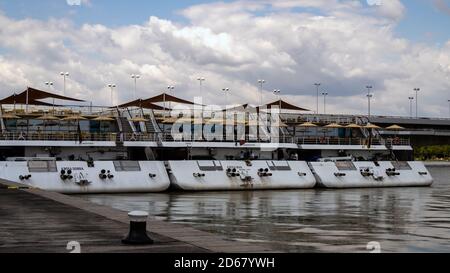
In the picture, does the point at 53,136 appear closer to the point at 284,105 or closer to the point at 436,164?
the point at 284,105

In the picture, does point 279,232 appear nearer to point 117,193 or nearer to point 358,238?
point 358,238

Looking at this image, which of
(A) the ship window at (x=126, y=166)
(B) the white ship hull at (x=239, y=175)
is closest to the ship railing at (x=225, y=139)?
(B) the white ship hull at (x=239, y=175)

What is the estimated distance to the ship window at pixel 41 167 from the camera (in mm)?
43781

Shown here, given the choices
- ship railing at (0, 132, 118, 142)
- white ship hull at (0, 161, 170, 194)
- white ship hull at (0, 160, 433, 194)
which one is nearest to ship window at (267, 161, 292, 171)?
white ship hull at (0, 160, 433, 194)

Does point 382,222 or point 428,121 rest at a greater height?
point 428,121

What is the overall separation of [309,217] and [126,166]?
68.1ft

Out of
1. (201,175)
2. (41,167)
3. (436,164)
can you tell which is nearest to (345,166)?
(201,175)

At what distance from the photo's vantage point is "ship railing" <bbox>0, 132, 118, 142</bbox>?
49.7 meters

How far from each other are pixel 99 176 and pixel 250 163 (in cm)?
1144

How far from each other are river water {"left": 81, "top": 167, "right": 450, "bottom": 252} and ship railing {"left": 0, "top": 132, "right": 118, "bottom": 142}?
8.90m

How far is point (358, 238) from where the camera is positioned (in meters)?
21.2

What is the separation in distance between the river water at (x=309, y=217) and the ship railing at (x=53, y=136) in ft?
29.2

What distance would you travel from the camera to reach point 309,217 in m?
28.9

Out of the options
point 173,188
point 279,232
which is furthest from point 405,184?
point 279,232
